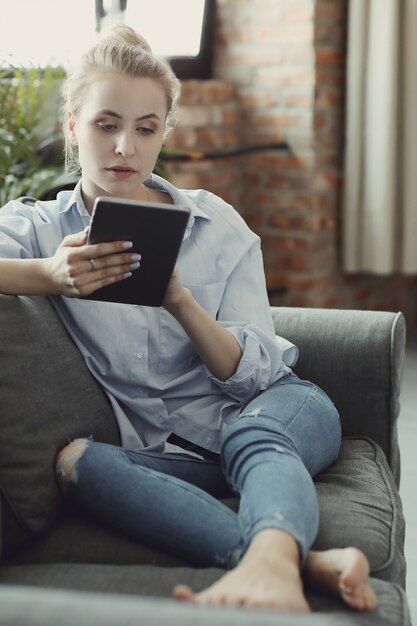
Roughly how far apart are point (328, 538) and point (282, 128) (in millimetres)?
2647

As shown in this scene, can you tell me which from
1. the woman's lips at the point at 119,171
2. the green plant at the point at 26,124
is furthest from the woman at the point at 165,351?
the green plant at the point at 26,124

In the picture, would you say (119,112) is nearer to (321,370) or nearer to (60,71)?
(321,370)

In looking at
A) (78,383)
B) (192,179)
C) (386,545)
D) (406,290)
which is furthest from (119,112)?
(406,290)

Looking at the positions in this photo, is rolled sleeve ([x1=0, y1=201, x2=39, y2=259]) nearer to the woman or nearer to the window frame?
the woman

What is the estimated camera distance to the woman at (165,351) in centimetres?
142

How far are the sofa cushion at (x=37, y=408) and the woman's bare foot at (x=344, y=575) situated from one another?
43cm

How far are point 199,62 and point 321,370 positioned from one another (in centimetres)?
225

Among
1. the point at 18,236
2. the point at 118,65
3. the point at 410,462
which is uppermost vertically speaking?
the point at 118,65

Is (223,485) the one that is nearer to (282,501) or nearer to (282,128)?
(282,501)

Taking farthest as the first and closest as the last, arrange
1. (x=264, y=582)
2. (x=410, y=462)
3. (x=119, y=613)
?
(x=410, y=462) < (x=264, y=582) < (x=119, y=613)

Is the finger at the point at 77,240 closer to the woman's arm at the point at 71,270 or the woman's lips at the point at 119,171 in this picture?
the woman's arm at the point at 71,270

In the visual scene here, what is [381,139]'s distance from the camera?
3836mm

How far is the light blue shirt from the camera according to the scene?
1.71m

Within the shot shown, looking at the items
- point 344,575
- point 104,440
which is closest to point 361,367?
point 104,440
